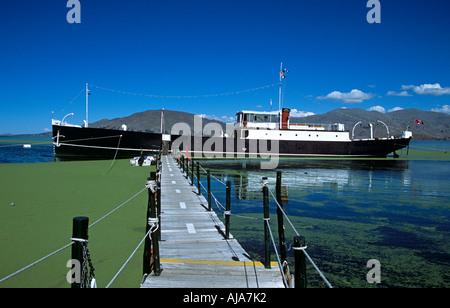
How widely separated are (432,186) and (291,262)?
16.5 m

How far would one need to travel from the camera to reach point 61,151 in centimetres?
3353

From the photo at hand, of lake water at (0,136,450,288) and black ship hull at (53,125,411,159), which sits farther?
black ship hull at (53,125,411,159)

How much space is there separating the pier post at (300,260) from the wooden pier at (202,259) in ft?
3.51

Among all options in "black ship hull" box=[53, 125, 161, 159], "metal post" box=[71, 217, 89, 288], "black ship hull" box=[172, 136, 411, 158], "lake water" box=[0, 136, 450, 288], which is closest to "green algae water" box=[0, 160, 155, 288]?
"metal post" box=[71, 217, 89, 288]

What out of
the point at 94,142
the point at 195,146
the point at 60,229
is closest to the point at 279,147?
the point at 195,146

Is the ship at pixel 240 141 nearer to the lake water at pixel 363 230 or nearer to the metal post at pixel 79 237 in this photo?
the lake water at pixel 363 230

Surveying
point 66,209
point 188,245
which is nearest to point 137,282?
point 188,245

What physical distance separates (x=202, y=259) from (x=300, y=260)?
2618 mm

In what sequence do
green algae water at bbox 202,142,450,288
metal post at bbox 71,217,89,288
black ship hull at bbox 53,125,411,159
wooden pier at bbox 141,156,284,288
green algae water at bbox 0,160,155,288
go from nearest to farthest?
metal post at bbox 71,217,89,288
wooden pier at bbox 141,156,284,288
green algae water at bbox 0,160,155,288
green algae water at bbox 202,142,450,288
black ship hull at bbox 53,125,411,159

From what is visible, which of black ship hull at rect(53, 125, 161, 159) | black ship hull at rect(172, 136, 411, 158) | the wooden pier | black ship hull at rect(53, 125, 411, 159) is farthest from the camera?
black ship hull at rect(172, 136, 411, 158)

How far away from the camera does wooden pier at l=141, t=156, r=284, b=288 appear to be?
4.18 meters

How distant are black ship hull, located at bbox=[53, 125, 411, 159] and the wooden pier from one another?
27553mm

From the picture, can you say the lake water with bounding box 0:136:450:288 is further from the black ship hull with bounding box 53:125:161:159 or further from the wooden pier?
the black ship hull with bounding box 53:125:161:159
